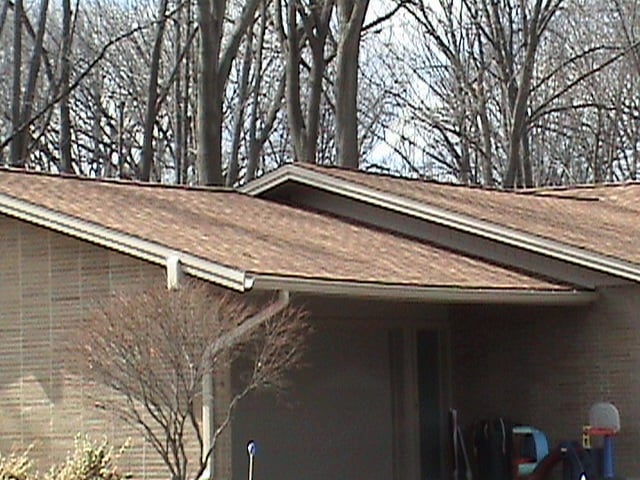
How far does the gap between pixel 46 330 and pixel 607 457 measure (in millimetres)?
6607

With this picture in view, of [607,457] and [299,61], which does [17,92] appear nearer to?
[299,61]

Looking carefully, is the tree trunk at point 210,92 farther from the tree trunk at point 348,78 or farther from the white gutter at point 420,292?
the white gutter at point 420,292

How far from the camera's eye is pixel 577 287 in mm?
18953

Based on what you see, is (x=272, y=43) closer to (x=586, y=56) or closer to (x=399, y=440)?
(x=586, y=56)

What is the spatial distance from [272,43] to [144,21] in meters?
3.35

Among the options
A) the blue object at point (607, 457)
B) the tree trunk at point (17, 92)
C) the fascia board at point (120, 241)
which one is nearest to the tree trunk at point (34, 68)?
the tree trunk at point (17, 92)

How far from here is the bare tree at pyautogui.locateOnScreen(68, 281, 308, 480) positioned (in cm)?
1435

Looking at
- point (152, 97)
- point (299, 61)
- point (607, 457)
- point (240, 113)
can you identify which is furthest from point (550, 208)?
point (240, 113)

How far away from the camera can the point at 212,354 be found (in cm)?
1451

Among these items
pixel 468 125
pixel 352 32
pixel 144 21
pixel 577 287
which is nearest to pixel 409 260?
pixel 577 287

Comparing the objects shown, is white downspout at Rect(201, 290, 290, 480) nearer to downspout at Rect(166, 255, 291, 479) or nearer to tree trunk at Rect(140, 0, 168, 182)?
downspout at Rect(166, 255, 291, 479)

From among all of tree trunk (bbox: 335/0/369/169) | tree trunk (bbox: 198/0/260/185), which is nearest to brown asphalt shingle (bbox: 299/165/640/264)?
tree trunk (bbox: 198/0/260/185)

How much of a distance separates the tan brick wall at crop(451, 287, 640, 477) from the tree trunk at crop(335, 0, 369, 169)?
34.6ft

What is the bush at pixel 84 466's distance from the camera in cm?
1509
